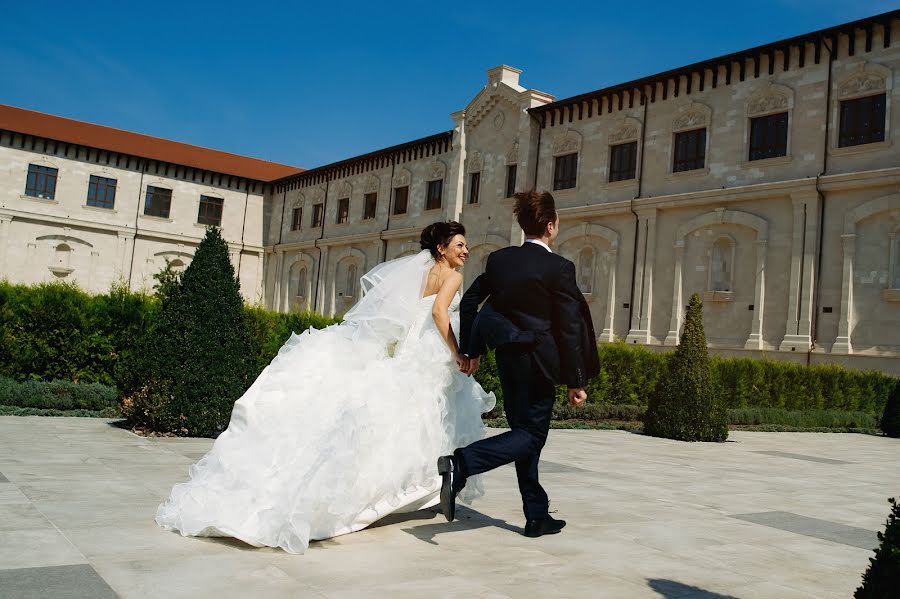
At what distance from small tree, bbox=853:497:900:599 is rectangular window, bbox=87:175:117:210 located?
46.8 metres

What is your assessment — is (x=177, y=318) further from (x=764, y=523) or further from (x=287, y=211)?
(x=287, y=211)

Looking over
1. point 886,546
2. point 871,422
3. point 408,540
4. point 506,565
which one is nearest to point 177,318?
point 408,540

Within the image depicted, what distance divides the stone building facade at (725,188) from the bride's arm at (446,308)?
19.5 meters

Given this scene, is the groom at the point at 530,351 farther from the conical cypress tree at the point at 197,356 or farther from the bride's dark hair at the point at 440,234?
the conical cypress tree at the point at 197,356

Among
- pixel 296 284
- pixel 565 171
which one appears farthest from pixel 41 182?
pixel 565 171

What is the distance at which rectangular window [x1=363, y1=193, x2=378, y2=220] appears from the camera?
4197cm

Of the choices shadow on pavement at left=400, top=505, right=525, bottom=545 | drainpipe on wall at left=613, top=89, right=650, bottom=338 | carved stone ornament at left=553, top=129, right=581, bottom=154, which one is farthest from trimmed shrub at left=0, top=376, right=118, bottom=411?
carved stone ornament at left=553, top=129, right=581, bottom=154

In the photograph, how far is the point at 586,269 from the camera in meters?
29.2

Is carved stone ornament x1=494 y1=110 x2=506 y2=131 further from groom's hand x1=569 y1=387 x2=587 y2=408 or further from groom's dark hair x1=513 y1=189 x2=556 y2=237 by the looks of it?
groom's hand x1=569 y1=387 x2=587 y2=408

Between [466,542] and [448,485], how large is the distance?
1.38 ft

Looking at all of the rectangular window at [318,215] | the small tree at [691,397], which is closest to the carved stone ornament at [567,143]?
the small tree at [691,397]

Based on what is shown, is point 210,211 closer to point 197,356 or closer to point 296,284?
point 296,284

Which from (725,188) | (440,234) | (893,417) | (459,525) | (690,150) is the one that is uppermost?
→ (690,150)

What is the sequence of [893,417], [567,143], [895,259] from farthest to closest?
[567,143] → [895,259] → [893,417]
